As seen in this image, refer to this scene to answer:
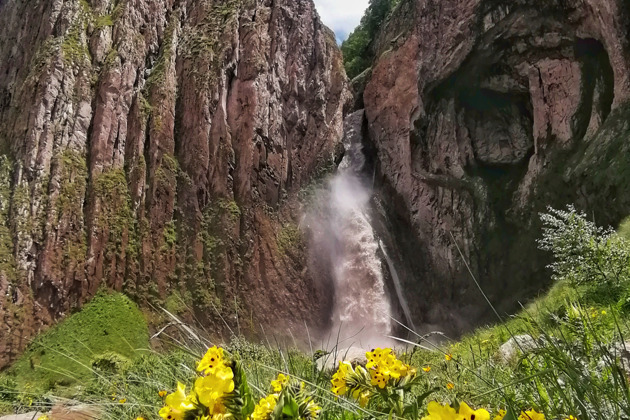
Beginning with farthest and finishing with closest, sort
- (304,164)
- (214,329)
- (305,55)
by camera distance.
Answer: (305,55), (304,164), (214,329)

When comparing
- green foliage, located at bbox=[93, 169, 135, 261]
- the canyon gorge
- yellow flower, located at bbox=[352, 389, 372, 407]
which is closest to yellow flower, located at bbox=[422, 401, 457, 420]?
yellow flower, located at bbox=[352, 389, 372, 407]

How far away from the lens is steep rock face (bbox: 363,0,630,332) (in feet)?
66.6

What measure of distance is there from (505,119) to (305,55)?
1424 centimetres

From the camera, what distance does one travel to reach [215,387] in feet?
3.88

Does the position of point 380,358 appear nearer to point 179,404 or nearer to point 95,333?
point 179,404

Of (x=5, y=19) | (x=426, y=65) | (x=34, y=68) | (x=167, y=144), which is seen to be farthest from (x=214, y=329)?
(x=5, y=19)

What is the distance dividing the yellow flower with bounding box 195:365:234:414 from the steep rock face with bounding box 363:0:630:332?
20261 millimetres

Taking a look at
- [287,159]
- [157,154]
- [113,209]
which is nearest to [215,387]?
[113,209]

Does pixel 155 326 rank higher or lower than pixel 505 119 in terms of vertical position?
lower

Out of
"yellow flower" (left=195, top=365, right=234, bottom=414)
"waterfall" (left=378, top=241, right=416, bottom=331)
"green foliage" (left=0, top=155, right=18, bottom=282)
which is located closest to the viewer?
"yellow flower" (left=195, top=365, right=234, bottom=414)

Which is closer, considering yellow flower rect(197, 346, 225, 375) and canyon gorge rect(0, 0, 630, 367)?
yellow flower rect(197, 346, 225, 375)

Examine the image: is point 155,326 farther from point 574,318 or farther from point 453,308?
point 574,318

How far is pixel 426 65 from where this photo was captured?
89.5 feet

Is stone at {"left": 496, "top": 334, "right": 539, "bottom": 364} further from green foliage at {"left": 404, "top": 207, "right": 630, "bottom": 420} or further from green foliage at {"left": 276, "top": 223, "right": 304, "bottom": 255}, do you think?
green foliage at {"left": 276, "top": 223, "right": 304, "bottom": 255}
